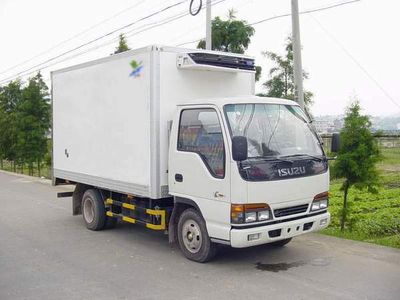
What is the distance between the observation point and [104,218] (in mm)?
8883

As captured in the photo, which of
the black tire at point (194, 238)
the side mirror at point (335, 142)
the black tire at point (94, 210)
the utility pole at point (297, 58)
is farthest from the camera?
the utility pole at point (297, 58)

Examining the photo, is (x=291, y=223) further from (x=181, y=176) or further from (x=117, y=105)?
(x=117, y=105)

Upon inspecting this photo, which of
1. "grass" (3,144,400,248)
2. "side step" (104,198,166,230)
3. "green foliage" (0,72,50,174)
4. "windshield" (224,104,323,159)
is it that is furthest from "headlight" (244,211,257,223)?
"green foliage" (0,72,50,174)

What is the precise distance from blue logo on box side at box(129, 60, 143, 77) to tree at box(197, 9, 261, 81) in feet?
30.5

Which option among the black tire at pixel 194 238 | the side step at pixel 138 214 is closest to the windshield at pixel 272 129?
the black tire at pixel 194 238

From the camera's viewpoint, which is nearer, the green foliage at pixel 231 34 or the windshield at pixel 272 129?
the windshield at pixel 272 129

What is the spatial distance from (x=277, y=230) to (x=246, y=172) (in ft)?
3.08

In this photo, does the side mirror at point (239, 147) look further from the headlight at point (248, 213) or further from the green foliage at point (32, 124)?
the green foliage at point (32, 124)

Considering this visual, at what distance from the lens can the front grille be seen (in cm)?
Answer: 626

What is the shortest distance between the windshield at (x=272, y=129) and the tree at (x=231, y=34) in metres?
9.58

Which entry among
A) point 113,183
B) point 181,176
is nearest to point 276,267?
point 181,176

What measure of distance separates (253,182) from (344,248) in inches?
97.3

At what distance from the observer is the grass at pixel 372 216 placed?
838cm

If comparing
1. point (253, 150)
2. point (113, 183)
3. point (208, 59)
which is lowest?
point (113, 183)
